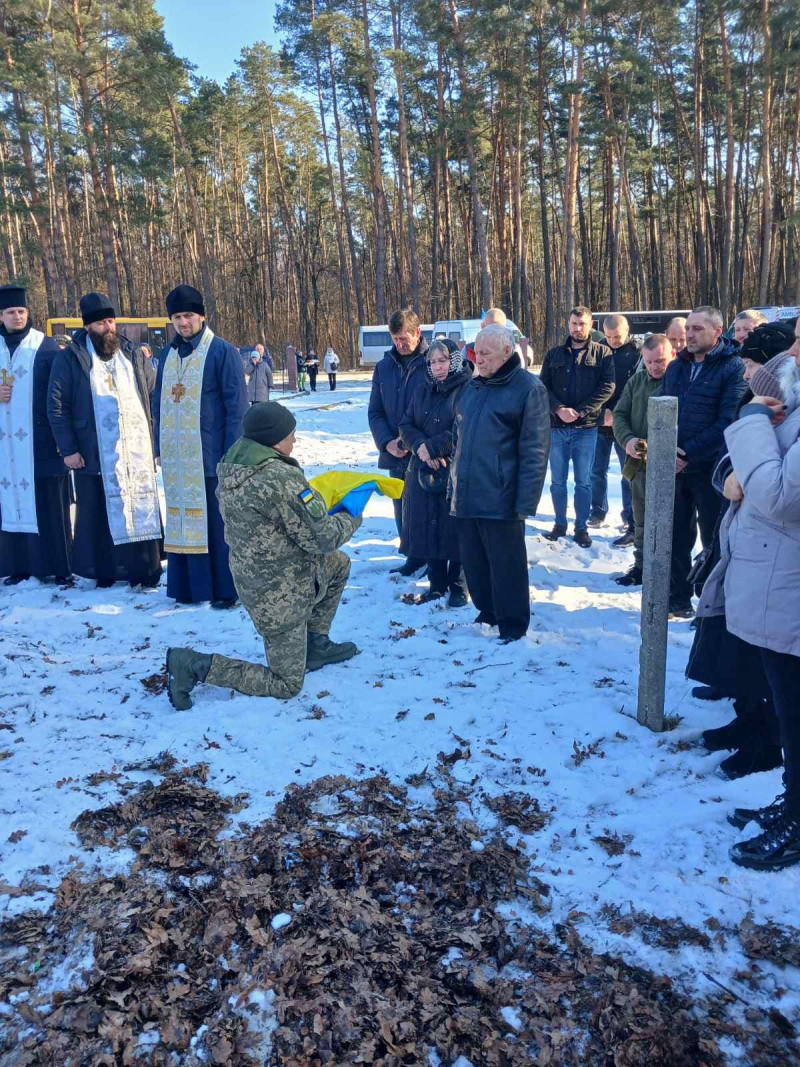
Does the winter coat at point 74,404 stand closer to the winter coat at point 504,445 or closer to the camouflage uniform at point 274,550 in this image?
the camouflage uniform at point 274,550

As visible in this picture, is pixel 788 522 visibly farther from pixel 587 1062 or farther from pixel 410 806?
pixel 410 806

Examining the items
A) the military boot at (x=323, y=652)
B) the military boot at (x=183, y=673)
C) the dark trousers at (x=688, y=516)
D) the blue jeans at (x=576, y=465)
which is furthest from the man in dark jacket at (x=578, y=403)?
the military boot at (x=183, y=673)

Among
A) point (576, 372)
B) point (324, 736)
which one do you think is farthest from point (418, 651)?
point (576, 372)

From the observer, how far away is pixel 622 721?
3844mm

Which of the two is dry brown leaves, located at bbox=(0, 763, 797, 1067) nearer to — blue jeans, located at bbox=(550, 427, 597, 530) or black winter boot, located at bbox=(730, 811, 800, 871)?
black winter boot, located at bbox=(730, 811, 800, 871)

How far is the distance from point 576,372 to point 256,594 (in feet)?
13.2

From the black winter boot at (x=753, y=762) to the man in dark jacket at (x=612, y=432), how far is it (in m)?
3.73

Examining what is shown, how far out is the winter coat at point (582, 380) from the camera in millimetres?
6863

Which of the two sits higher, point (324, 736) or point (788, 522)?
point (788, 522)

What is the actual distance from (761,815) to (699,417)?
9.40 feet

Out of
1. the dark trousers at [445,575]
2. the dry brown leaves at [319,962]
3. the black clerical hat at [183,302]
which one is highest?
the black clerical hat at [183,302]

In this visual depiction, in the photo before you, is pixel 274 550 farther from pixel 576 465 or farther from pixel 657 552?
pixel 576 465

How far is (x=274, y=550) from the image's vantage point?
13.5 ft

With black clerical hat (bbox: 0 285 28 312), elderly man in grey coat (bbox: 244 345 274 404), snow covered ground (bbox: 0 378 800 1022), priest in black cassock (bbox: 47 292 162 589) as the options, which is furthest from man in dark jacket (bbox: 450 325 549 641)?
elderly man in grey coat (bbox: 244 345 274 404)
